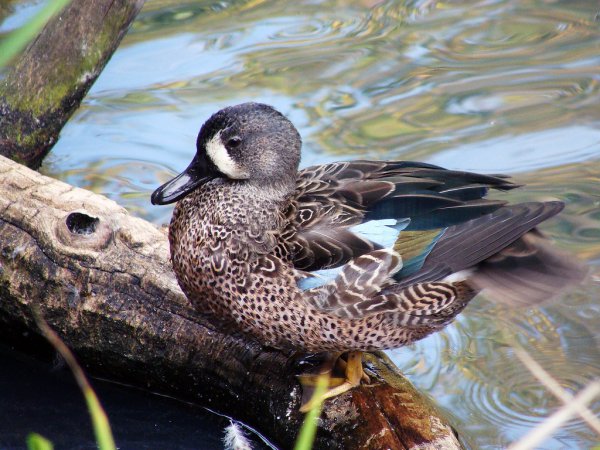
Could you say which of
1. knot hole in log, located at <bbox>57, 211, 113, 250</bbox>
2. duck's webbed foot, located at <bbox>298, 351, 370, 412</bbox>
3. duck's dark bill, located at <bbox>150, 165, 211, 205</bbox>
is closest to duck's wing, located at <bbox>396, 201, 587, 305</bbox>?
duck's webbed foot, located at <bbox>298, 351, 370, 412</bbox>

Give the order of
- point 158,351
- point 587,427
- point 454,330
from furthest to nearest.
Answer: point 454,330, point 587,427, point 158,351

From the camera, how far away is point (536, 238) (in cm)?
366

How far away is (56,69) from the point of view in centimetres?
497

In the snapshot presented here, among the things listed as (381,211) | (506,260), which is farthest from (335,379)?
(506,260)

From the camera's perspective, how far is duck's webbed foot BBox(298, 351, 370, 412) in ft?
12.0

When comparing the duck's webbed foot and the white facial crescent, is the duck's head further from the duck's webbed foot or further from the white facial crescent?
the duck's webbed foot

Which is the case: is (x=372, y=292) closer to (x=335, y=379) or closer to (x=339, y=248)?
(x=339, y=248)

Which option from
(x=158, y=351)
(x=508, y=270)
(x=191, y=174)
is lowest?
(x=158, y=351)

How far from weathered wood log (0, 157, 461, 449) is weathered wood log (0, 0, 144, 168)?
1.12 metres

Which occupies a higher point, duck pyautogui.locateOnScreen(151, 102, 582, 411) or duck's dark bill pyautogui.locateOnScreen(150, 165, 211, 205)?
duck's dark bill pyautogui.locateOnScreen(150, 165, 211, 205)

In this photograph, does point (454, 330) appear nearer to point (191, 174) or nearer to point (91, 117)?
point (191, 174)

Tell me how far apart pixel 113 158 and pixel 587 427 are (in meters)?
3.59

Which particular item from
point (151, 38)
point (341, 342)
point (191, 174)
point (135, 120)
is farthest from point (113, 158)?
point (341, 342)

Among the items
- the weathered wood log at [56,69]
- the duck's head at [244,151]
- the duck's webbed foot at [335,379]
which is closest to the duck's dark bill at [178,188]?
the duck's head at [244,151]
